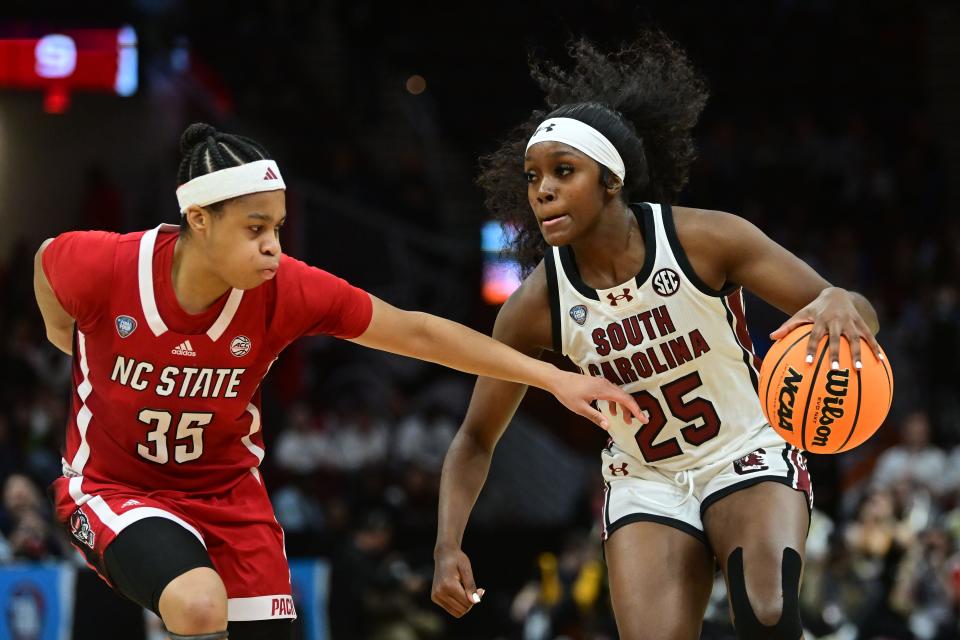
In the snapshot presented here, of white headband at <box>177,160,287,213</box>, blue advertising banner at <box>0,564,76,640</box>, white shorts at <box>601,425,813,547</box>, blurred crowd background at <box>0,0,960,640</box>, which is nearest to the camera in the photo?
white headband at <box>177,160,287,213</box>

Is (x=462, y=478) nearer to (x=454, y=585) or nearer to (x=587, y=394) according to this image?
(x=454, y=585)

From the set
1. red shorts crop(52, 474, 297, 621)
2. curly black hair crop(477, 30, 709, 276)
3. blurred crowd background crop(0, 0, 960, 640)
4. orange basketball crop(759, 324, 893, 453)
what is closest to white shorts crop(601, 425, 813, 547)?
orange basketball crop(759, 324, 893, 453)

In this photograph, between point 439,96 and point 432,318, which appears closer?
Result: point 432,318

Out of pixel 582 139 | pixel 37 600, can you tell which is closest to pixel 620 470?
pixel 582 139

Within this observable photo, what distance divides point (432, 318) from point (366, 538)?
6.82 m

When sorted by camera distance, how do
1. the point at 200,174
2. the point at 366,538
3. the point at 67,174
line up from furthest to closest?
the point at 67,174, the point at 366,538, the point at 200,174

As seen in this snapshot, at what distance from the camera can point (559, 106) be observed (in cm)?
552

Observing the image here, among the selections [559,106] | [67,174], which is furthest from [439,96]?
[559,106]

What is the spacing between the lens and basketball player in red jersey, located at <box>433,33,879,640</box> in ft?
15.5

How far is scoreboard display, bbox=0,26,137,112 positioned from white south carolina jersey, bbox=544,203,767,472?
990 cm

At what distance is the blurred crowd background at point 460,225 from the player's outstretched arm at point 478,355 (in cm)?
569

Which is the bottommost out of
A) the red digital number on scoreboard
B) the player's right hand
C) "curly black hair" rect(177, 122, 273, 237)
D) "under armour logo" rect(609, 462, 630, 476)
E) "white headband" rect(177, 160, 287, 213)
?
the player's right hand

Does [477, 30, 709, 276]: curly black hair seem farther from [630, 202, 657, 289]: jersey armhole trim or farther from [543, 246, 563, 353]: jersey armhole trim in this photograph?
[543, 246, 563, 353]: jersey armhole trim

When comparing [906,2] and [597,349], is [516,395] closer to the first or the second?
[597,349]
